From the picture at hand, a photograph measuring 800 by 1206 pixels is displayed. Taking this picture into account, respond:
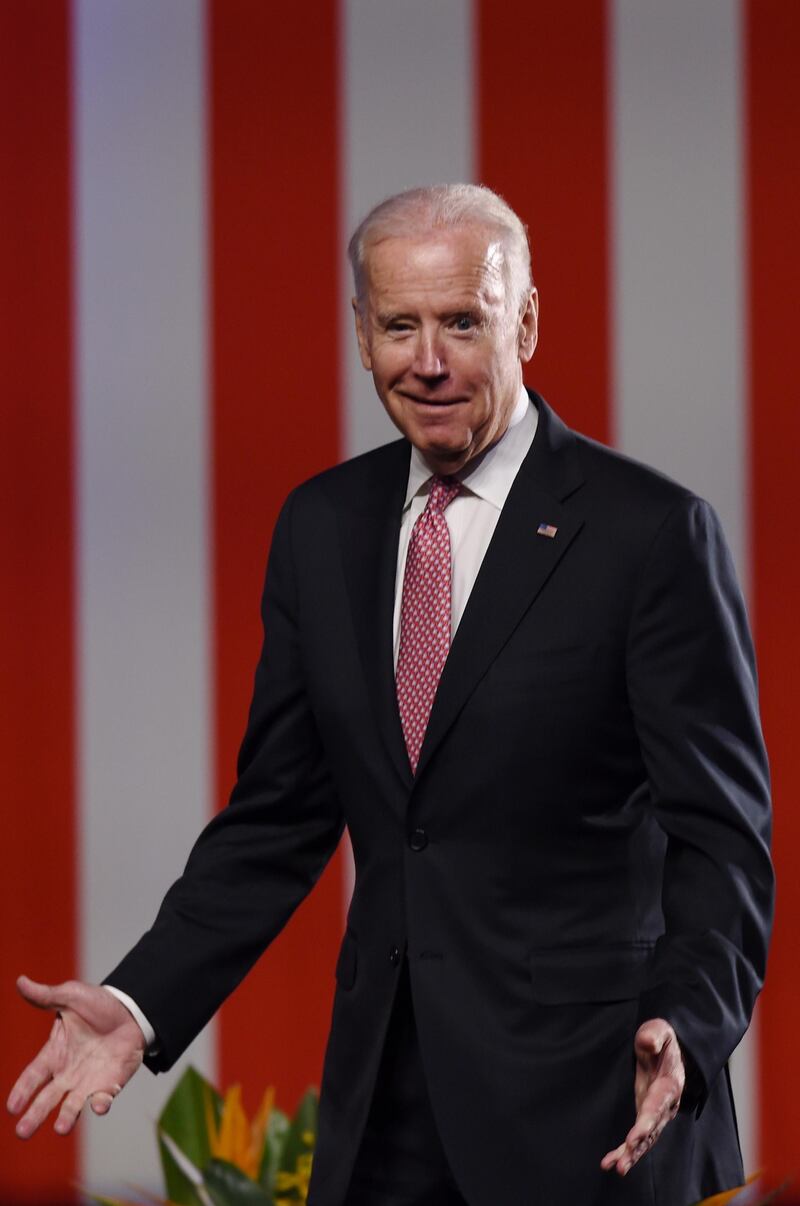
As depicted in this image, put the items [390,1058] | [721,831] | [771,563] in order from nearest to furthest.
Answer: [721,831]
[390,1058]
[771,563]

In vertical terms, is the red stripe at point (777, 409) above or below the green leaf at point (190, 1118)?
above

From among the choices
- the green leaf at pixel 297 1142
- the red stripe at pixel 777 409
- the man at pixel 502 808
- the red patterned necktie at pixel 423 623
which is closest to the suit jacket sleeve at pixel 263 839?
the man at pixel 502 808

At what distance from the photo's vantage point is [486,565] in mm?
1428

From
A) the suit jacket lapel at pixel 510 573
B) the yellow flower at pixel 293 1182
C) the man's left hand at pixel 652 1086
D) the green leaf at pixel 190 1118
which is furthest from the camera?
the green leaf at pixel 190 1118

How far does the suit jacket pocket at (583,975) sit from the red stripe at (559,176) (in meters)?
1.54

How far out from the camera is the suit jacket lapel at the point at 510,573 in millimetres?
1392

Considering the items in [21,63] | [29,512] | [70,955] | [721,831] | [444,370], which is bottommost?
[70,955]

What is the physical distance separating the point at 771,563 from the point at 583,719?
4.99 feet

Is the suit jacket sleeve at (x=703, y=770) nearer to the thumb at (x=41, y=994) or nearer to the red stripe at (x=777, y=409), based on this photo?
the thumb at (x=41, y=994)

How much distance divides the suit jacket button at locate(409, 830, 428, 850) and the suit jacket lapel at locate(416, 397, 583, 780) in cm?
5

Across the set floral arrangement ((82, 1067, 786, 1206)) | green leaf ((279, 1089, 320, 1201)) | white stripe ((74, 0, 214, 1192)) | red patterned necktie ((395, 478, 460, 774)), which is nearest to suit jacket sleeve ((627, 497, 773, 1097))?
red patterned necktie ((395, 478, 460, 774))

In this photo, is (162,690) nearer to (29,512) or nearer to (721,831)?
(29,512)

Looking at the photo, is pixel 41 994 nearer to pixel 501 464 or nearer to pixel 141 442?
pixel 501 464

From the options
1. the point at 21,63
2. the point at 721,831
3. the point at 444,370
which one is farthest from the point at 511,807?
the point at 21,63
